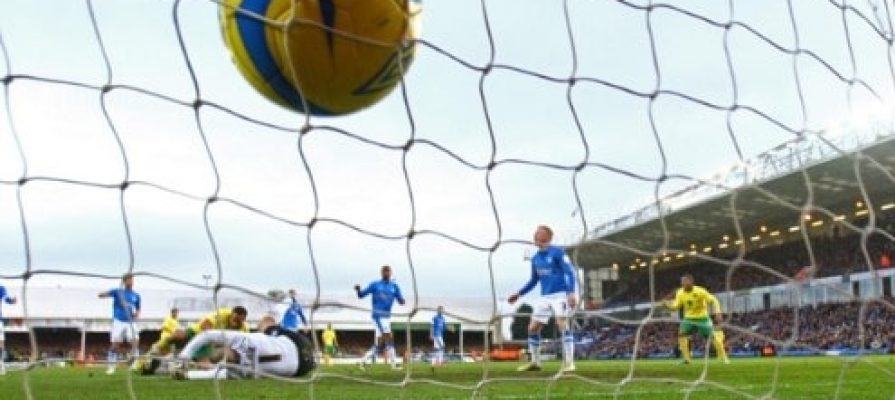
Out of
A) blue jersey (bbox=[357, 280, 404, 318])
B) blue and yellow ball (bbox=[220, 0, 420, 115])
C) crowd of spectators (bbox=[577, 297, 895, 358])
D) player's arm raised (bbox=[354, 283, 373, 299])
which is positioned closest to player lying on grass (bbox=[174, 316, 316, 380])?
blue and yellow ball (bbox=[220, 0, 420, 115])

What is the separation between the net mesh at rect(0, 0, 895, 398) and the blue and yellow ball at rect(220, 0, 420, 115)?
110 millimetres

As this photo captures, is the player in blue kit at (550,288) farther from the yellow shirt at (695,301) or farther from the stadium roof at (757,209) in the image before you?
the stadium roof at (757,209)

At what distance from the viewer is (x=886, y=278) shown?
27.2m

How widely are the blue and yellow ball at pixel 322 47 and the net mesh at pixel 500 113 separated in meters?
0.11

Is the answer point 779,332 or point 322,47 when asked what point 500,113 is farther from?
point 779,332

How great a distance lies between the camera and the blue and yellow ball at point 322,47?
2.84 m

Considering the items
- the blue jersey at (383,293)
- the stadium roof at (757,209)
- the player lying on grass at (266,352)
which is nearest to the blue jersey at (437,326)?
the stadium roof at (757,209)

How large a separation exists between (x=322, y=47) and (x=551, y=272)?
285 inches

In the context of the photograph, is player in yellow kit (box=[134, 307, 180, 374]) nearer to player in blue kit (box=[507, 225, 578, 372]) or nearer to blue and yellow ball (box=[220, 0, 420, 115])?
player in blue kit (box=[507, 225, 578, 372])

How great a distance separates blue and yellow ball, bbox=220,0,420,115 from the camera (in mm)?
2844

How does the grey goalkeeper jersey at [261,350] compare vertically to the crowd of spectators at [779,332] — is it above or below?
below

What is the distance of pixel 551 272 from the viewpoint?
9.91 meters

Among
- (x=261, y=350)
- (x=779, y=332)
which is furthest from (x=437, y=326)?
(x=779, y=332)

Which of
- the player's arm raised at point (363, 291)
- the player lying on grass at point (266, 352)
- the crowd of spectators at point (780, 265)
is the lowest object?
the player lying on grass at point (266, 352)
